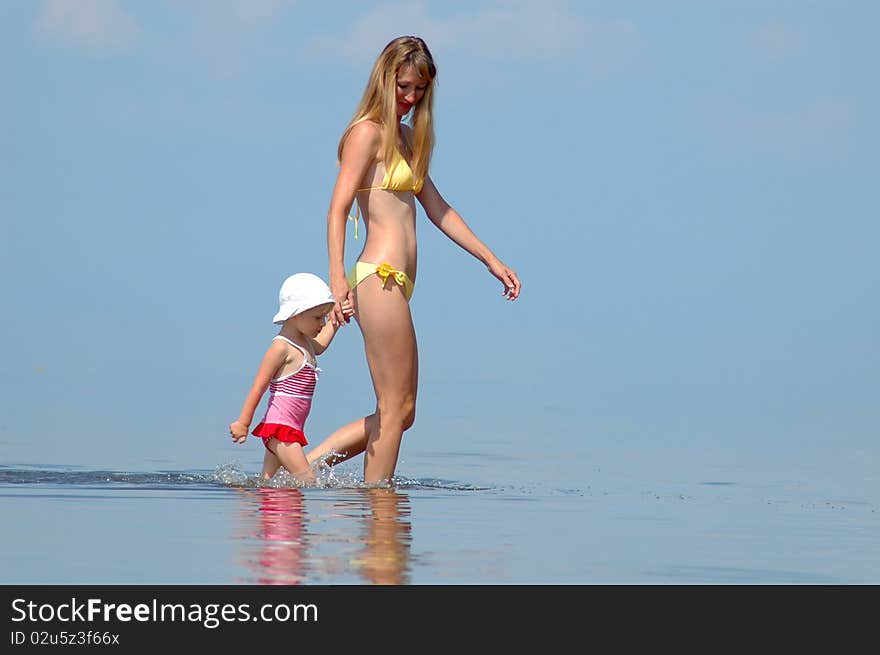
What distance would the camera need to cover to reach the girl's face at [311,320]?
336 inches

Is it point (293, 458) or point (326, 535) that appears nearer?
point (326, 535)

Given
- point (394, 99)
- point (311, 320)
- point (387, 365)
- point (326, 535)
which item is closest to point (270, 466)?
point (311, 320)

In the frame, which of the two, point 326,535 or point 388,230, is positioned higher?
point 388,230

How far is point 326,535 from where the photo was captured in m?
5.83

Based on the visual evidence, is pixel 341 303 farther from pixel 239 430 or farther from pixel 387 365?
pixel 239 430

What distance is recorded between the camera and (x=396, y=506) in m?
6.98

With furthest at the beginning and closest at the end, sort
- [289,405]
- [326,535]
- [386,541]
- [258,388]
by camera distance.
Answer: [289,405] < [258,388] < [326,535] < [386,541]

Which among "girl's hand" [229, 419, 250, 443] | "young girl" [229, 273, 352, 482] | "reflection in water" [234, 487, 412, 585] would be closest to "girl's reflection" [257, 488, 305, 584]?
"reflection in water" [234, 487, 412, 585]

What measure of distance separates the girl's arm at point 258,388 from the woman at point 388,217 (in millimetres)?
555

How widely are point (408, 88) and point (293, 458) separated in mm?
1774

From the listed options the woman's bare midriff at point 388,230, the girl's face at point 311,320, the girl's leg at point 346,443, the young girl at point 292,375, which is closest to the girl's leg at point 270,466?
the young girl at point 292,375

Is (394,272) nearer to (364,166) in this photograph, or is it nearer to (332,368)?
(364,166)

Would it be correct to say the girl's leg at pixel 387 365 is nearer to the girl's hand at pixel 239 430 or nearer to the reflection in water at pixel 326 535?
the reflection in water at pixel 326 535
